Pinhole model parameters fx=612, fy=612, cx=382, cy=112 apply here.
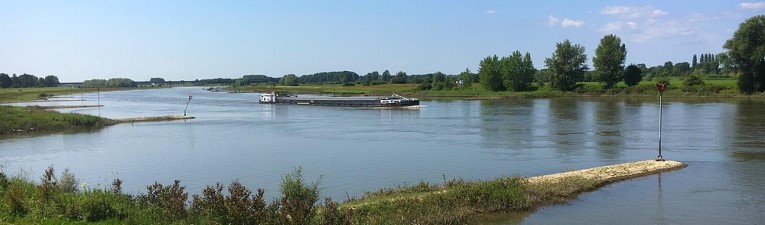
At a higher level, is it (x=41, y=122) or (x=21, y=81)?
(x=21, y=81)

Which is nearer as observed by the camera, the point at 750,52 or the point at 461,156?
the point at 461,156

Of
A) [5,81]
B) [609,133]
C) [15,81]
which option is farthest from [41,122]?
[15,81]

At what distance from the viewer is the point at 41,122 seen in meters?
41.6

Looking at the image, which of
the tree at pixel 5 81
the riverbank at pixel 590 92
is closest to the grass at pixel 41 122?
the riverbank at pixel 590 92

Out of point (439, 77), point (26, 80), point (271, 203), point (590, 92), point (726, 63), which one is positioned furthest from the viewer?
point (26, 80)

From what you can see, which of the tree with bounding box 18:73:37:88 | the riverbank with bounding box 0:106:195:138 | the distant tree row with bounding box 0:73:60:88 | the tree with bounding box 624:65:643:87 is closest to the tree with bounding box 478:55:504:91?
the tree with bounding box 624:65:643:87

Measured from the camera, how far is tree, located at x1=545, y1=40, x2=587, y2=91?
90.7 meters

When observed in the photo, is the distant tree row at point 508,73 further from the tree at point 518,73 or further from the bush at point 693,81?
the bush at point 693,81

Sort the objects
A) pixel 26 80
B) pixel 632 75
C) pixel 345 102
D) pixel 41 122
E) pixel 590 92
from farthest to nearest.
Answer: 1. pixel 26 80
2. pixel 632 75
3. pixel 590 92
4. pixel 345 102
5. pixel 41 122

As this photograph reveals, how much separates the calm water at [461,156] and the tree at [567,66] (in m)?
45.6

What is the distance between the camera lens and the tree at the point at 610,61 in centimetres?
8838

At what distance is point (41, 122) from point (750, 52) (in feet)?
228

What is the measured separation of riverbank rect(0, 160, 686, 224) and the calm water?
2.10 ft

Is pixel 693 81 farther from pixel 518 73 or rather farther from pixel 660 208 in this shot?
Result: pixel 660 208
